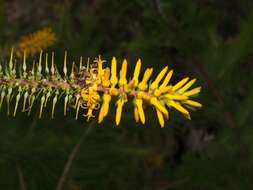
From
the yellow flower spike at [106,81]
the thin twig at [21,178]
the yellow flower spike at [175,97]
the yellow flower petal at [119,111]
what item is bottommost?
the thin twig at [21,178]

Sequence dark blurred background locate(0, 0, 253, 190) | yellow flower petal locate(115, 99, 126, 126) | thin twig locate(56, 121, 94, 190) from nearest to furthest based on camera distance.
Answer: yellow flower petal locate(115, 99, 126, 126) → dark blurred background locate(0, 0, 253, 190) → thin twig locate(56, 121, 94, 190)

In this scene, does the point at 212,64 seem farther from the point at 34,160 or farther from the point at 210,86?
the point at 34,160

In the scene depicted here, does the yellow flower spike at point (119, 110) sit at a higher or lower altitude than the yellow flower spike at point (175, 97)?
lower

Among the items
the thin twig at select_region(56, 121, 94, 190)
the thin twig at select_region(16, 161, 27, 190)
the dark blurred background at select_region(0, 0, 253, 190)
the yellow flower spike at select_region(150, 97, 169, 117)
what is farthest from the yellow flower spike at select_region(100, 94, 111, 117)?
the thin twig at select_region(16, 161, 27, 190)

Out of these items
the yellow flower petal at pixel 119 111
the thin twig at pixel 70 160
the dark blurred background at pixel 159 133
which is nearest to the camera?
the yellow flower petal at pixel 119 111

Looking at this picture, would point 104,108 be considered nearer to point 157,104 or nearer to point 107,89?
point 107,89

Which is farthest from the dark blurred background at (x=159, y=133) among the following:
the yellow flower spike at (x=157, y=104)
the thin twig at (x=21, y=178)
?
the yellow flower spike at (x=157, y=104)

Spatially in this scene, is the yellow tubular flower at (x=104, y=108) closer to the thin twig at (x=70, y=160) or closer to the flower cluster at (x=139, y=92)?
the flower cluster at (x=139, y=92)

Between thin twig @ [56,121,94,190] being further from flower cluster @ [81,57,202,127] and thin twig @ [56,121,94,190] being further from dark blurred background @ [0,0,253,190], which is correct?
flower cluster @ [81,57,202,127]

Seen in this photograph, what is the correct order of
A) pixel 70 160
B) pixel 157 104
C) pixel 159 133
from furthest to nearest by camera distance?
pixel 159 133 → pixel 70 160 → pixel 157 104

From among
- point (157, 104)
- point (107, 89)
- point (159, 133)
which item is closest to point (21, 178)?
point (159, 133)

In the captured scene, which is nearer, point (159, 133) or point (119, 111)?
point (119, 111)
